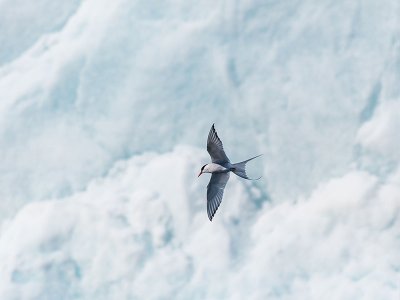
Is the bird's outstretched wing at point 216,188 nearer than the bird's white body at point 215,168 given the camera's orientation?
Yes

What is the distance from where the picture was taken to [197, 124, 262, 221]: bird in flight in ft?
244

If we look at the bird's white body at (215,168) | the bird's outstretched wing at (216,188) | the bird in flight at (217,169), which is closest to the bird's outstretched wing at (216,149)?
the bird in flight at (217,169)

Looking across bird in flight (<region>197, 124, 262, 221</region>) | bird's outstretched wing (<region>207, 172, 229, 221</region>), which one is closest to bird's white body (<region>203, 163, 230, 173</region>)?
bird in flight (<region>197, 124, 262, 221</region>)

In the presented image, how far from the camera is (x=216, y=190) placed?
7625 cm

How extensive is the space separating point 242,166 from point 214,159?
414 cm

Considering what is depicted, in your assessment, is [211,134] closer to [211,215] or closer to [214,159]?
[214,159]

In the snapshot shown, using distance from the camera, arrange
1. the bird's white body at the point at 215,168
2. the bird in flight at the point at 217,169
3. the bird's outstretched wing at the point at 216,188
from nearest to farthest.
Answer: the bird in flight at the point at 217,169 < the bird's outstretched wing at the point at 216,188 < the bird's white body at the point at 215,168

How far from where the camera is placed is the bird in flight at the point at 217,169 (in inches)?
2926

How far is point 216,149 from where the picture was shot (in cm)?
7556

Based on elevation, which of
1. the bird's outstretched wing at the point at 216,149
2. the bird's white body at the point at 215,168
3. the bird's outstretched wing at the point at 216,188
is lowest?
the bird's outstretched wing at the point at 216,188

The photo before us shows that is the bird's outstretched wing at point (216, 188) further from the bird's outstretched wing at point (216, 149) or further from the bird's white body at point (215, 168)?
the bird's outstretched wing at point (216, 149)

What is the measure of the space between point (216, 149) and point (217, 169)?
7.48 feet

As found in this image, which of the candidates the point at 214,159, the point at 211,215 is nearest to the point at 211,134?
the point at 214,159

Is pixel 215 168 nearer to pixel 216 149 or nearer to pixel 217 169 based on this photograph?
pixel 217 169
